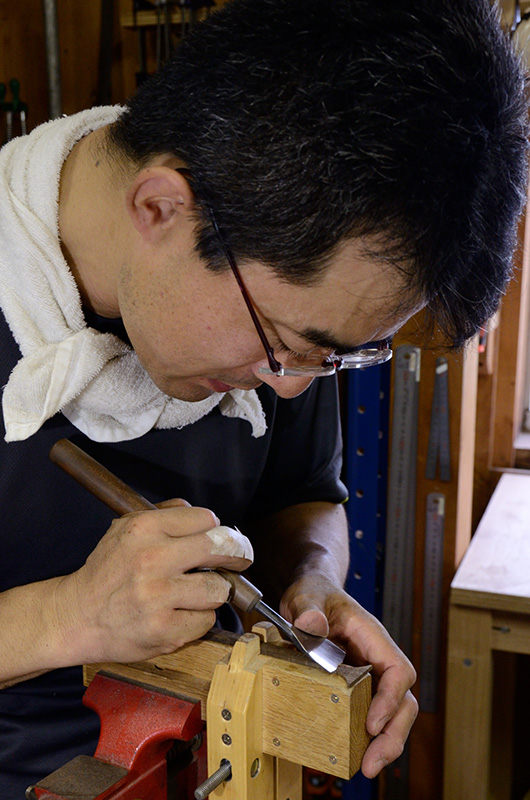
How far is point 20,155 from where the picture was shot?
36.3 inches

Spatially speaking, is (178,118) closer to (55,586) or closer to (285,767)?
(55,586)

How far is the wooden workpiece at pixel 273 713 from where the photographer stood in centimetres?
73

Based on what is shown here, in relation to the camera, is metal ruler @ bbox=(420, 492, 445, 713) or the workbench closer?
the workbench

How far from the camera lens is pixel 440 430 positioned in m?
1.74

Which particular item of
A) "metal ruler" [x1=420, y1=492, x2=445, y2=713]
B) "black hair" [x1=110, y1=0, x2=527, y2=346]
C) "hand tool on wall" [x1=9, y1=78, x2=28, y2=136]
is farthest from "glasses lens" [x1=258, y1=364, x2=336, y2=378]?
"hand tool on wall" [x1=9, y1=78, x2=28, y2=136]

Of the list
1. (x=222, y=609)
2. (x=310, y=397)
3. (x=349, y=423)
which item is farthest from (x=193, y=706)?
(x=349, y=423)

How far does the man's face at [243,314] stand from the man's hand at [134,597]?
0.17m

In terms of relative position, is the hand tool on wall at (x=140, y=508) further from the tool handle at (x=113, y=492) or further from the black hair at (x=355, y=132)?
the black hair at (x=355, y=132)

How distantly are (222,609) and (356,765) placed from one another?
18.8 inches

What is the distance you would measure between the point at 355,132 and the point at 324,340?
0.22m

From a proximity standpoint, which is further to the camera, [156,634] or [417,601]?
[417,601]

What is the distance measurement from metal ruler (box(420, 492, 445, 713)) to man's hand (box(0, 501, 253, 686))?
1.07 metres

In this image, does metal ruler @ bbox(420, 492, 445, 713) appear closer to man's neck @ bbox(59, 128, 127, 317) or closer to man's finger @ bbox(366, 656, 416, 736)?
man's finger @ bbox(366, 656, 416, 736)

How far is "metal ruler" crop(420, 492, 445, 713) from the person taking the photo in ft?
5.86
